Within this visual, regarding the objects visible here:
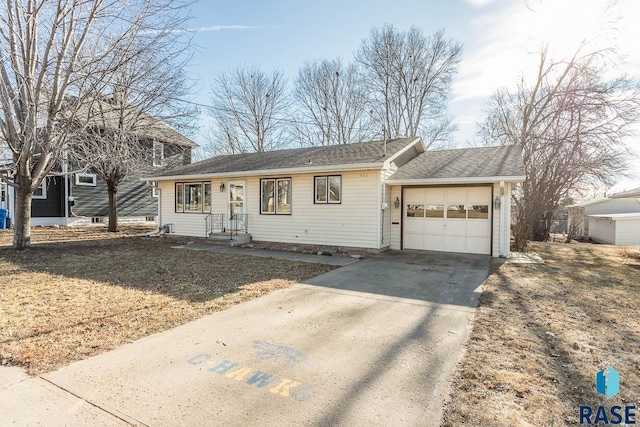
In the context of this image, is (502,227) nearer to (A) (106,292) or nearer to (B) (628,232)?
(A) (106,292)

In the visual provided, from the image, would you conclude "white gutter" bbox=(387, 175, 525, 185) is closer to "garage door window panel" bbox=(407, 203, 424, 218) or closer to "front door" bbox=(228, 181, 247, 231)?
"garage door window panel" bbox=(407, 203, 424, 218)

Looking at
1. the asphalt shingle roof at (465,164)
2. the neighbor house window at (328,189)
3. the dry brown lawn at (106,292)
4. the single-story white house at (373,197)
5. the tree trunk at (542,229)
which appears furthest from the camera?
the tree trunk at (542,229)

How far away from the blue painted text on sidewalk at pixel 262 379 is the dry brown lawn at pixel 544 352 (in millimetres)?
1149

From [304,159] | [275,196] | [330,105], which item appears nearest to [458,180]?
[304,159]

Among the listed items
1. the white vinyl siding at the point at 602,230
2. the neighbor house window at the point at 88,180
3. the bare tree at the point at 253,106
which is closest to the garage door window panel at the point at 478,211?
the white vinyl siding at the point at 602,230

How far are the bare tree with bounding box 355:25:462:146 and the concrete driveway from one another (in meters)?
19.9

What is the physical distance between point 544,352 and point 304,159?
10465 millimetres

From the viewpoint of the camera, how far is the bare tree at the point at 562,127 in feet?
47.5

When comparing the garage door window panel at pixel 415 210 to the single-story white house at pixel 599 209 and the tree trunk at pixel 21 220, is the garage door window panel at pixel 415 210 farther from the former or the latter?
the single-story white house at pixel 599 209

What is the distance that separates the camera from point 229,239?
12750mm

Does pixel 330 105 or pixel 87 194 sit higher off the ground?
pixel 330 105

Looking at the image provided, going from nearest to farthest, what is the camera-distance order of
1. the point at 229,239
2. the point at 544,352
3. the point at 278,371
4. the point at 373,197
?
the point at 278,371, the point at 544,352, the point at 373,197, the point at 229,239

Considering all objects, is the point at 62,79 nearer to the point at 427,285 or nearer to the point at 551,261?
the point at 427,285

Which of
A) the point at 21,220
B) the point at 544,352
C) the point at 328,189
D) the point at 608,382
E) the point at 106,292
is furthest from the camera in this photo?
the point at 328,189
